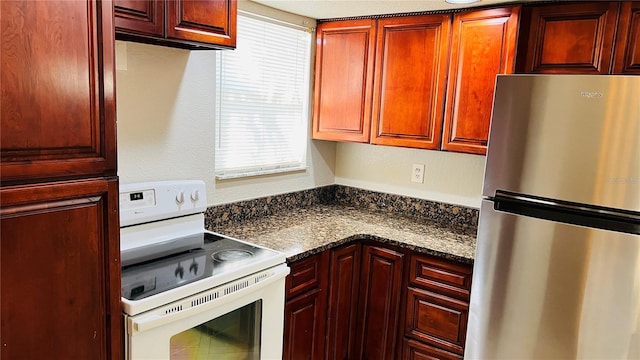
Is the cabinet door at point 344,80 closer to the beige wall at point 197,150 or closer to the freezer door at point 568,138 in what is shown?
the beige wall at point 197,150

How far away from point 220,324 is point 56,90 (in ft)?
3.30

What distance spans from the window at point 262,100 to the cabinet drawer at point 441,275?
98 centimetres

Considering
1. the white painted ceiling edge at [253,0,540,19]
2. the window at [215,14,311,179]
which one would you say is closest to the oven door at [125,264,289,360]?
the window at [215,14,311,179]

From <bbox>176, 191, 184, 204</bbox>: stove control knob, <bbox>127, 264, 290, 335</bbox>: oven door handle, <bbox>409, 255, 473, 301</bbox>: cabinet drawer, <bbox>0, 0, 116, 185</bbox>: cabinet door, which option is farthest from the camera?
<bbox>409, 255, 473, 301</bbox>: cabinet drawer

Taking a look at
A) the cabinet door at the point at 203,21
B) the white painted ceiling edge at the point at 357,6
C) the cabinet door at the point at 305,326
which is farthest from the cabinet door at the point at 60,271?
the white painted ceiling edge at the point at 357,6

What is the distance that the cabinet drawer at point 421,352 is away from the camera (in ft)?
7.34

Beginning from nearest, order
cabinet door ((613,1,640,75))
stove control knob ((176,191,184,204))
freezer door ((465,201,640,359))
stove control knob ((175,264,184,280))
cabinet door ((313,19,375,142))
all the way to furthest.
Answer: stove control knob ((175,264,184,280)) → freezer door ((465,201,640,359)) → cabinet door ((613,1,640,75)) → stove control knob ((176,191,184,204)) → cabinet door ((313,19,375,142))

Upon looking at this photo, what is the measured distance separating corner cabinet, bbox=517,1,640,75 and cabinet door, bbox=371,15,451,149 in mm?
408

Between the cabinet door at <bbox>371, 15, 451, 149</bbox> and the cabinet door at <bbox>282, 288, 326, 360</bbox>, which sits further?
the cabinet door at <bbox>371, 15, 451, 149</bbox>

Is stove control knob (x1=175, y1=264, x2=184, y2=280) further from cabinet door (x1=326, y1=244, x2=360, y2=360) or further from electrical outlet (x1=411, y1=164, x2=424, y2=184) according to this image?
electrical outlet (x1=411, y1=164, x2=424, y2=184)

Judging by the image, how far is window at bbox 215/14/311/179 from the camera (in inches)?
92.1

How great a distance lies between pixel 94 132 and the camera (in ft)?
3.60

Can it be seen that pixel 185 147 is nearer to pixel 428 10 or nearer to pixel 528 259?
pixel 428 10

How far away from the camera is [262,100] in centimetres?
254
